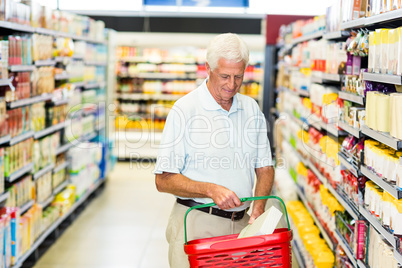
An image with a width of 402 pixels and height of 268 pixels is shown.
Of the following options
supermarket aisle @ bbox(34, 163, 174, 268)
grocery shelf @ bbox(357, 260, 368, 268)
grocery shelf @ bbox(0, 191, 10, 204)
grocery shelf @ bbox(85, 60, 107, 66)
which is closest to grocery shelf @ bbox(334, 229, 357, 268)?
grocery shelf @ bbox(357, 260, 368, 268)

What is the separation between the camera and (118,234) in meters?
5.98

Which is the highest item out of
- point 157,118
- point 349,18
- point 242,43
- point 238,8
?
point 238,8

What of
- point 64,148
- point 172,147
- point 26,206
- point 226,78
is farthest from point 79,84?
point 226,78

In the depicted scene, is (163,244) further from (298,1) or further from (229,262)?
(298,1)

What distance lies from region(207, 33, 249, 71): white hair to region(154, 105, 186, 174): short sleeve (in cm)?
35

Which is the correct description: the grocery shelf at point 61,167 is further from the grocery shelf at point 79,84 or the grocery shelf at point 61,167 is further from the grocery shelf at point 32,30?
the grocery shelf at point 32,30

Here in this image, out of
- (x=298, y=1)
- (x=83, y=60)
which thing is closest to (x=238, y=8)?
(x=298, y=1)

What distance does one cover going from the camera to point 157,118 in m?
11.4

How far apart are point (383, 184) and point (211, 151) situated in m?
0.92

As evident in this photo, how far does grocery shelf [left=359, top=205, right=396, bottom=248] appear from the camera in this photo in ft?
8.44

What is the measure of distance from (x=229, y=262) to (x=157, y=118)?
9349 millimetres

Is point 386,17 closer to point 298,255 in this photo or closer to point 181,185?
point 181,185

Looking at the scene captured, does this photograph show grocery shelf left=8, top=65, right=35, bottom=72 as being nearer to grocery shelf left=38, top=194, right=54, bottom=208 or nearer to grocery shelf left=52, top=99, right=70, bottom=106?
grocery shelf left=52, top=99, right=70, bottom=106

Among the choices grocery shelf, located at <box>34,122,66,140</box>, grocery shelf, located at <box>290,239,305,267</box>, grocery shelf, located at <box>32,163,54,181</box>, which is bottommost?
grocery shelf, located at <box>290,239,305,267</box>
